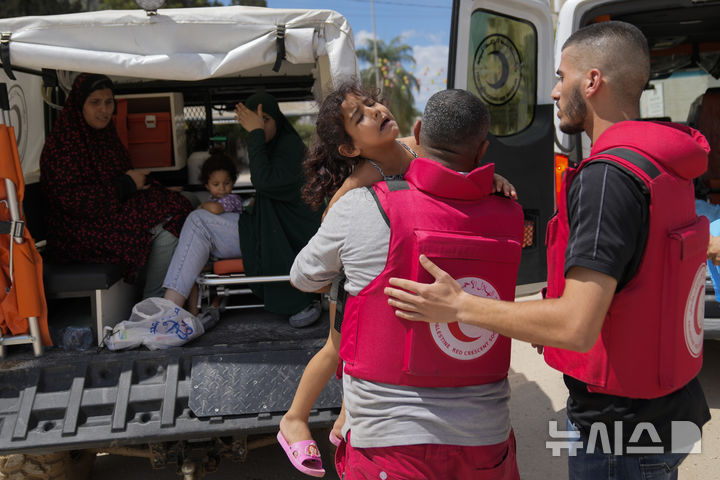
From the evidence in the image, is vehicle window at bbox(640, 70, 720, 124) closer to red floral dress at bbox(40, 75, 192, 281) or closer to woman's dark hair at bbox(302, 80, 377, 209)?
red floral dress at bbox(40, 75, 192, 281)

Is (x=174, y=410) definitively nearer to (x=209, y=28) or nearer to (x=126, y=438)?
(x=126, y=438)

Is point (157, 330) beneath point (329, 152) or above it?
beneath

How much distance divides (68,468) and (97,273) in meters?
1.03

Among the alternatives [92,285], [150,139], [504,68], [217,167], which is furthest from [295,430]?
[150,139]

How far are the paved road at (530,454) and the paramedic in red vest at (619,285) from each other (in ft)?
6.63

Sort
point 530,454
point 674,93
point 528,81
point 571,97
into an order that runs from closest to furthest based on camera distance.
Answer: point 571,97, point 530,454, point 528,81, point 674,93

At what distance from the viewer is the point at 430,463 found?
1.79 meters

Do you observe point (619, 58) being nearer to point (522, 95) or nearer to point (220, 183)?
point (522, 95)

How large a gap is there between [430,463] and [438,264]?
545mm

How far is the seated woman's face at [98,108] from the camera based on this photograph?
417 centimetres

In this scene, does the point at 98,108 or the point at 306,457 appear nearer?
the point at 306,457

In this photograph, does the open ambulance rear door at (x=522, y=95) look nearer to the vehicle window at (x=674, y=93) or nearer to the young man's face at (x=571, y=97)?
the young man's face at (x=571, y=97)

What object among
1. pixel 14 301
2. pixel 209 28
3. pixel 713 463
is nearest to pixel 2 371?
pixel 14 301

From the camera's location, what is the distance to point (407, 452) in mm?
1779
